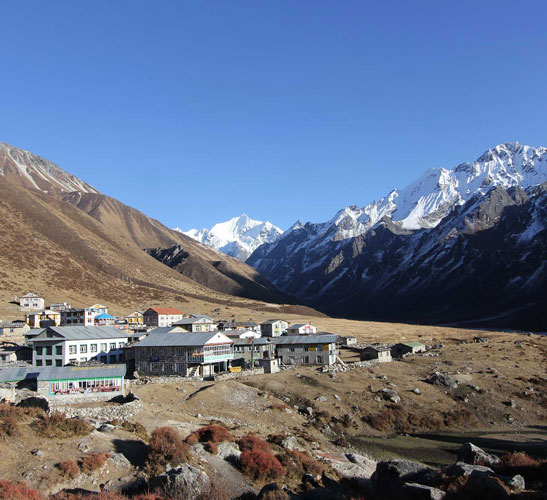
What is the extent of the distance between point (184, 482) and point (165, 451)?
19.4ft

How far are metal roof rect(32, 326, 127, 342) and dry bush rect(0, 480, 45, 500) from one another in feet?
171

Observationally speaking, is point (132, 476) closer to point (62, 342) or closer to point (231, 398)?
point (231, 398)

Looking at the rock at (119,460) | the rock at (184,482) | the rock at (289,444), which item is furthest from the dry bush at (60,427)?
the rock at (289,444)

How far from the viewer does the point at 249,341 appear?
8731 centimetres

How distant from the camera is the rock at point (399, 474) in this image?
31312 millimetres

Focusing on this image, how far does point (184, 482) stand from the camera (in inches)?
1166

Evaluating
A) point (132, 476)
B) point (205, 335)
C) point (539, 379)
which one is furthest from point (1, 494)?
point (539, 379)

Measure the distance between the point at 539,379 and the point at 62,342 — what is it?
237 ft

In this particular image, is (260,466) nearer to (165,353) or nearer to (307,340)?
(165,353)

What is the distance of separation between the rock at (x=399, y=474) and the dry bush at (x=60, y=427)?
21.3 meters

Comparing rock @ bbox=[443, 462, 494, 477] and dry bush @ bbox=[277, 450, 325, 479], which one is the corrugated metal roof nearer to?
dry bush @ bbox=[277, 450, 325, 479]

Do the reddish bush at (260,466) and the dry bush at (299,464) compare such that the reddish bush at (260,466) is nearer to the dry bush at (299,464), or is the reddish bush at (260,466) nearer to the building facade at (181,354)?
the dry bush at (299,464)

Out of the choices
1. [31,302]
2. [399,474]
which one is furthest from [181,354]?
[31,302]

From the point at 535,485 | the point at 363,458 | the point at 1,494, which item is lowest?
the point at 363,458
